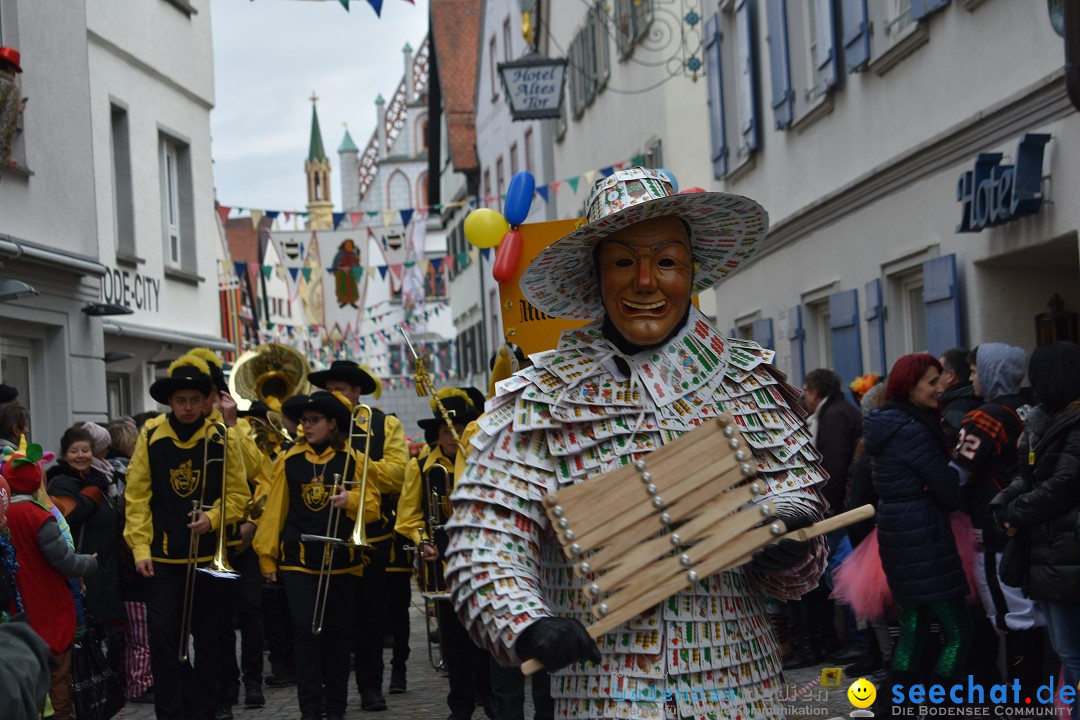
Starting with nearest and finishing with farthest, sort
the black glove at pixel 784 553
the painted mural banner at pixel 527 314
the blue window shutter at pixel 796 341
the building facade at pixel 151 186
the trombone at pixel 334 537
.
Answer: the black glove at pixel 784 553
the trombone at pixel 334 537
the painted mural banner at pixel 527 314
the blue window shutter at pixel 796 341
the building facade at pixel 151 186

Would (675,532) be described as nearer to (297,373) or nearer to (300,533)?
(300,533)

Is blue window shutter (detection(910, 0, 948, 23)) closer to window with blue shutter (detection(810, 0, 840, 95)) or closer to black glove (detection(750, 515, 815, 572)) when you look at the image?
window with blue shutter (detection(810, 0, 840, 95))

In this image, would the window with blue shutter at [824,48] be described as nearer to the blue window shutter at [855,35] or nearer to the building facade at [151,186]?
the blue window shutter at [855,35]

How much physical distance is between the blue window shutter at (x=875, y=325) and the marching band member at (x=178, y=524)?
6.26 metres

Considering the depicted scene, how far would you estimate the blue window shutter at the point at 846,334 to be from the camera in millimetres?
13938

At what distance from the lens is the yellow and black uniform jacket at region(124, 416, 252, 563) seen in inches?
341

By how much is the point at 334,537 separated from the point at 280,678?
2646 millimetres

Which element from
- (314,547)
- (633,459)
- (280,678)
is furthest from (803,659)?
(633,459)

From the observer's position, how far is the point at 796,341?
53.3 feet

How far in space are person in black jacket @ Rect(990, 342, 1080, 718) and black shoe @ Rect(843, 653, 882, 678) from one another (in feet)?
9.87

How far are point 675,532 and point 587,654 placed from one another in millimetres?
381

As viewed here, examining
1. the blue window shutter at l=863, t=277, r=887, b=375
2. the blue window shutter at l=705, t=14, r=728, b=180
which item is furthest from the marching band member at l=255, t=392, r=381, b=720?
the blue window shutter at l=705, t=14, r=728, b=180

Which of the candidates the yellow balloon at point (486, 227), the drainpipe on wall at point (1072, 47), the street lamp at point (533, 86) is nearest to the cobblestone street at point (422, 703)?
the yellow balloon at point (486, 227)

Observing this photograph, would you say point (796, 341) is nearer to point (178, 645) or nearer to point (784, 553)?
point (178, 645)
